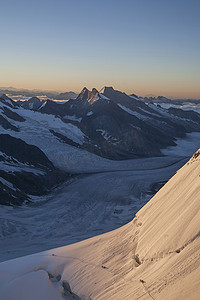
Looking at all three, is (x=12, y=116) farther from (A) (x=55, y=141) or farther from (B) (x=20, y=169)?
(B) (x=20, y=169)

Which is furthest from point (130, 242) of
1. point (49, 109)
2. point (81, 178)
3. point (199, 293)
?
point (49, 109)

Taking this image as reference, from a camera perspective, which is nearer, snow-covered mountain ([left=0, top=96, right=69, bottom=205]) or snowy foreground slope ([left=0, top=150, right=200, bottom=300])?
snowy foreground slope ([left=0, top=150, right=200, bottom=300])

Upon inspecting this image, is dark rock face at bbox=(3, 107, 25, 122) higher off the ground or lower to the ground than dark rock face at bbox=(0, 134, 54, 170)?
higher

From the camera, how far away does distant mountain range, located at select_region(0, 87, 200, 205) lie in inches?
→ 2835

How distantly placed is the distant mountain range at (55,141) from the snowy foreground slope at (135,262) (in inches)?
1519

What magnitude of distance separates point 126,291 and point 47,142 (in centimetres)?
9093

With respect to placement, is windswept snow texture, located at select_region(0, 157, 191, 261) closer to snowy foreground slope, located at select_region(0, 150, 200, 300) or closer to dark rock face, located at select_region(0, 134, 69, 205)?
dark rock face, located at select_region(0, 134, 69, 205)

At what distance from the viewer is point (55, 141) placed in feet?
347

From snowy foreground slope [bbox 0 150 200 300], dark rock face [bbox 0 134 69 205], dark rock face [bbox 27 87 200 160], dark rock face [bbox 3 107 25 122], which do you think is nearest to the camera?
snowy foreground slope [bbox 0 150 200 300]

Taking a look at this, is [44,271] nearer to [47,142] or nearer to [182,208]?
[182,208]

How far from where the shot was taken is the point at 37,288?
18.1m

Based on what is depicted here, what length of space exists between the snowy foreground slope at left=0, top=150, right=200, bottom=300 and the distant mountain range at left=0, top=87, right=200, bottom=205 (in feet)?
127

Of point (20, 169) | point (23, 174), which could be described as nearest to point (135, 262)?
point (23, 174)

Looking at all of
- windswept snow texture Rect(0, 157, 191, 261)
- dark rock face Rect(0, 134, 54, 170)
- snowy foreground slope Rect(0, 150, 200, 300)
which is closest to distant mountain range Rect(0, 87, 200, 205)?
dark rock face Rect(0, 134, 54, 170)
